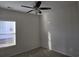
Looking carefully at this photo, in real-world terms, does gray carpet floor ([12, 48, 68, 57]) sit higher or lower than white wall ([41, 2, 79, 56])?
lower

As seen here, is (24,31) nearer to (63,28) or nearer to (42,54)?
(42,54)

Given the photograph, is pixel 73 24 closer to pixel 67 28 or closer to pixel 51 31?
pixel 67 28

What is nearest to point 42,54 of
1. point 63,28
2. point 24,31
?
point 24,31

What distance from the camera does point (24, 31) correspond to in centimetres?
254

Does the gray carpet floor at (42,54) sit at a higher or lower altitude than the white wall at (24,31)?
lower

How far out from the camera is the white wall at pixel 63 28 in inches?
85.0

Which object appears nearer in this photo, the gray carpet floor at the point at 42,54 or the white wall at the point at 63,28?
the gray carpet floor at the point at 42,54

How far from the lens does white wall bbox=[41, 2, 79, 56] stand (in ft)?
7.08

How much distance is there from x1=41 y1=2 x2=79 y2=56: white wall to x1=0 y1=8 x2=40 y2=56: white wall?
24 centimetres

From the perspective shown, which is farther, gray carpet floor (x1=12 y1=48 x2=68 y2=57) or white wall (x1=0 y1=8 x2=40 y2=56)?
white wall (x1=0 y1=8 x2=40 y2=56)

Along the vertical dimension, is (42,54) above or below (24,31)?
below

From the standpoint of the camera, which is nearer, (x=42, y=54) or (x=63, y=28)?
→ (x=42, y=54)

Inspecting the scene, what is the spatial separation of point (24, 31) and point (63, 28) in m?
1.35

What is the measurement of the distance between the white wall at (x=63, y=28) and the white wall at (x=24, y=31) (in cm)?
24
